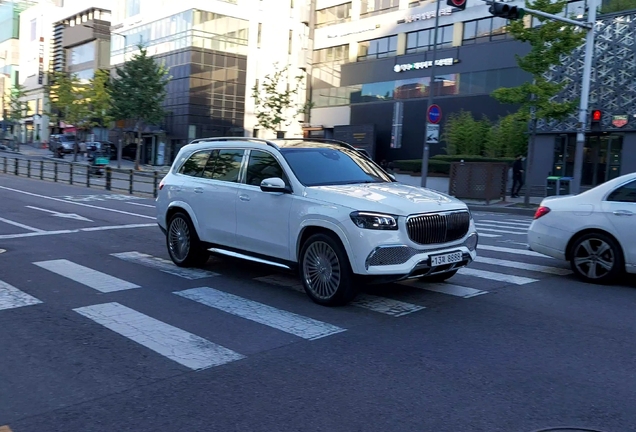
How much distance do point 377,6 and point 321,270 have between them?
4468 centimetres

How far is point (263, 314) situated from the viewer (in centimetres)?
690

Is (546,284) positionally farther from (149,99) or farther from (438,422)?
(149,99)

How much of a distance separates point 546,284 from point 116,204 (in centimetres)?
1494

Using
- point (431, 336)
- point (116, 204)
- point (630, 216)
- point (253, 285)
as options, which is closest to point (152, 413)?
point (431, 336)

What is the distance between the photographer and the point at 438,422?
13.8 ft

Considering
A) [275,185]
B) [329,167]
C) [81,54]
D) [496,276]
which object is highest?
[81,54]

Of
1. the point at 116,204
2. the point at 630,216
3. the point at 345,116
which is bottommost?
the point at 116,204

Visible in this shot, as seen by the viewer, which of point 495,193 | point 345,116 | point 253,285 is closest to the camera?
point 253,285

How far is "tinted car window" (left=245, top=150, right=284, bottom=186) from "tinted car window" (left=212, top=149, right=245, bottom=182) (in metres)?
0.26

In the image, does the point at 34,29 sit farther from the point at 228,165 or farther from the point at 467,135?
the point at 228,165

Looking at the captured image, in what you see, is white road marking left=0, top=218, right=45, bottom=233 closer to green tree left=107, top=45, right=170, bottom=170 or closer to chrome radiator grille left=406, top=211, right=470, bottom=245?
chrome radiator grille left=406, top=211, right=470, bottom=245

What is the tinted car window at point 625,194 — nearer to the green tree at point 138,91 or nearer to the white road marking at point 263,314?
the white road marking at point 263,314

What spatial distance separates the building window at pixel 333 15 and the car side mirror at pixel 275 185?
46227mm

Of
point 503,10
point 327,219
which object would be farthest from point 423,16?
point 327,219
